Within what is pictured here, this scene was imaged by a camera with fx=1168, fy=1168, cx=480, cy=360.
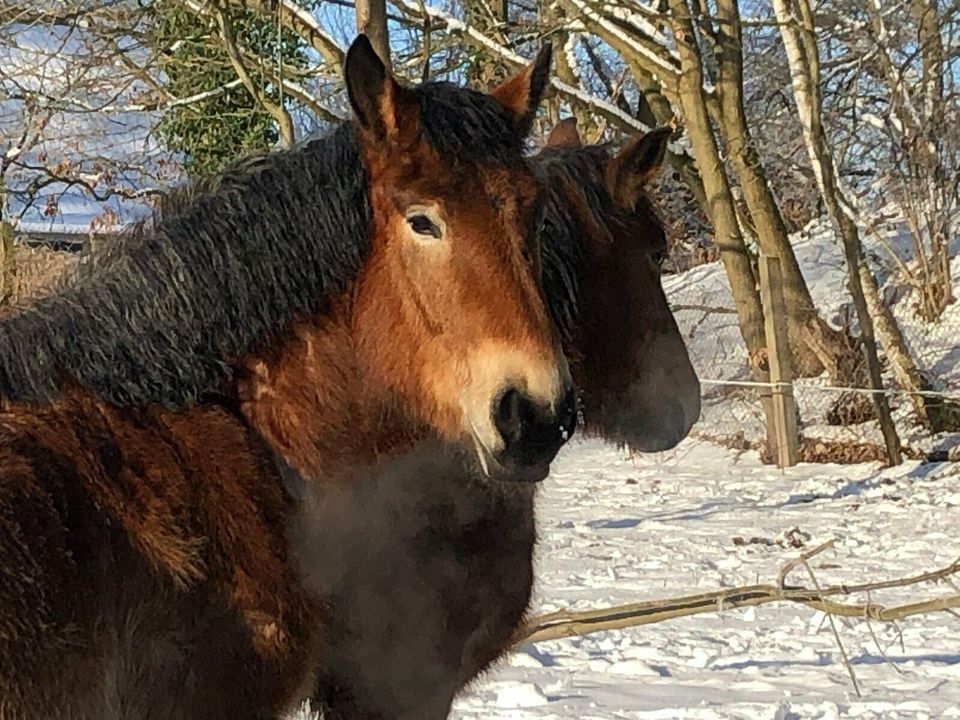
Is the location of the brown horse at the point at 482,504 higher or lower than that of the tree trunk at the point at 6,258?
lower

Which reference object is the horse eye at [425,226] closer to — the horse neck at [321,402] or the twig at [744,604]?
the horse neck at [321,402]

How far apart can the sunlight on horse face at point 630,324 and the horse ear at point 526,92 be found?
47.3 inches

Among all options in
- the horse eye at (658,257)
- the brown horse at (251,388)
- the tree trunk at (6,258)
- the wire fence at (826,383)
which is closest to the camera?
the brown horse at (251,388)

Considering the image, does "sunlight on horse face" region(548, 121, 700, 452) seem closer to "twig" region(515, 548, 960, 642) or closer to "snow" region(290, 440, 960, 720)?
"twig" region(515, 548, 960, 642)

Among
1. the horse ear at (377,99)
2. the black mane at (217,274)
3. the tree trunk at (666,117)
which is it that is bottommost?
the black mane at (217,274)

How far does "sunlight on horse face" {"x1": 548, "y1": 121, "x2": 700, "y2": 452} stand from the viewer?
4414 mm

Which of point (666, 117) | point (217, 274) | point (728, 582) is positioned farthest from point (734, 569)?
point (666, 117)

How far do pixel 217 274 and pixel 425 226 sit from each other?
20.1 inches

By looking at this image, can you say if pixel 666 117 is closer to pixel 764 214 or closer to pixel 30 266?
pixel 764 214

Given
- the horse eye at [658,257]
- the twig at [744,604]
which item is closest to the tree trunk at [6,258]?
the horse eye at [658,257]

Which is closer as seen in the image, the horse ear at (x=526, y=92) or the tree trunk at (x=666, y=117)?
the horse ear at (x=526, y=92)

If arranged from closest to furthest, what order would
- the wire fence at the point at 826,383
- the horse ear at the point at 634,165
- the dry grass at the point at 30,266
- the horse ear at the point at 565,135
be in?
the horse ear at the point at 634,165 → the horse ear at the point at 565,135 → the dry grass at the point at 30,266 → the wire fence at the point at 826,383

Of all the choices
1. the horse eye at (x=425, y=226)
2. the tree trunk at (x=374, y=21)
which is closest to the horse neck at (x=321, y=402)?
the horse eye at (x=425, y=226)

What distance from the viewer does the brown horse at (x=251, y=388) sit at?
233cm
